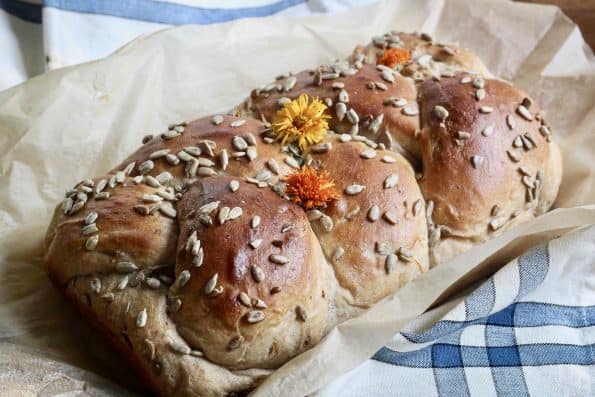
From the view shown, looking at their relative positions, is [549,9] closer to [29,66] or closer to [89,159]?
[89,159]

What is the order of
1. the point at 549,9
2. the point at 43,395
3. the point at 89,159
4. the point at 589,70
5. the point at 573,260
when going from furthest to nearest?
1. the point at 549,9
2. the point at 589,70
3. the point at 89,159
4. the point at 573,260
5. the point at 43,395

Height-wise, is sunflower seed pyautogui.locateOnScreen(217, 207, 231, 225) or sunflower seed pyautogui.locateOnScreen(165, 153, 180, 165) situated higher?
sunflower seed pyautogui.locateOnScreen(217, 207, 231, 225)

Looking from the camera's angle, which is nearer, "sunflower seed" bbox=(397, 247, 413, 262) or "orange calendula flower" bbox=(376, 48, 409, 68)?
"sunflower seed" bbox=(397, 247, 413, 262)

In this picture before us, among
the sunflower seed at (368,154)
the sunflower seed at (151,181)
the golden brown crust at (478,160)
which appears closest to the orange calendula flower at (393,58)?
the golden brown crust at (478,160)

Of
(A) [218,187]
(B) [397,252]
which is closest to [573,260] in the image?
(B) [397,252]

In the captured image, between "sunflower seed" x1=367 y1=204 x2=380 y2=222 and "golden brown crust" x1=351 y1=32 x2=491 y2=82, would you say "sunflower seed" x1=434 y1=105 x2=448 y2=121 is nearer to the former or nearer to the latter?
"golden brown crust" x1=351 y1=32 x2=491 y2=82

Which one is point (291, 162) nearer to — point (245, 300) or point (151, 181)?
point (151, 181)

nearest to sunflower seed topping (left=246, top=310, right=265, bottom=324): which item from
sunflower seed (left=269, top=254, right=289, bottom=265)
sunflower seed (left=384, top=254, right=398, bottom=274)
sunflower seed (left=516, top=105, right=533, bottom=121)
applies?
sunflower seed (left=269, top=254, right=289, bottom=265)
